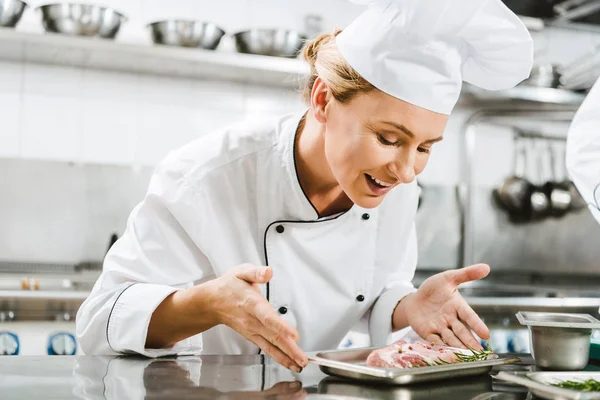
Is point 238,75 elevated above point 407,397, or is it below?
above

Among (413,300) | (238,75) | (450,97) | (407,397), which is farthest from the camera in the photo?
(238,75)

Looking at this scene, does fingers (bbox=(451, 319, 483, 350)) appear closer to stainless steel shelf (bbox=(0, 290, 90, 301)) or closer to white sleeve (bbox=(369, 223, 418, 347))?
white sleeve (bbox=(369, 223, 418, 347))

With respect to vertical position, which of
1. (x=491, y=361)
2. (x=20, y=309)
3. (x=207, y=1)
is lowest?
(x=20, y=309)

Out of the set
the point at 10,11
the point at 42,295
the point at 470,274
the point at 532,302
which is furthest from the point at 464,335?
the point at 10,11

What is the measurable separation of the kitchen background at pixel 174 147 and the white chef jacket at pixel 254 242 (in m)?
1.38

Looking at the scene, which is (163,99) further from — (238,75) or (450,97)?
(450,97)

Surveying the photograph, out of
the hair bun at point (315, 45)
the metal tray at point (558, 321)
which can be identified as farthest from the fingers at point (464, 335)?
the hair bun at point (315, 45)

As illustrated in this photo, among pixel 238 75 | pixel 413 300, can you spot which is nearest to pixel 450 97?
pixel 413 300

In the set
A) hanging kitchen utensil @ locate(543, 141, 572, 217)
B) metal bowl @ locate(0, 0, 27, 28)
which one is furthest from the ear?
hanging kitchen utensil @ locate(543, 141, 572, 217)

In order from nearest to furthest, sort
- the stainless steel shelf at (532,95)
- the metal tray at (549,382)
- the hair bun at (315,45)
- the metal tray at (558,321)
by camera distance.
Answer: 1. the metal tray at (549,382)
2. the metal tray at (558,321)
3. the hair bun at (315,45)
4. the stainless steel shelf at (532,95)

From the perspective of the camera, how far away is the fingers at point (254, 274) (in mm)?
1164

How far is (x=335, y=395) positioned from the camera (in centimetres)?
107

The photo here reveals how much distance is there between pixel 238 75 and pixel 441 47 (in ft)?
8.37

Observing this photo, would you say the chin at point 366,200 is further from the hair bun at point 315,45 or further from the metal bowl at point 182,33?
the metal bowl at point 182,33
